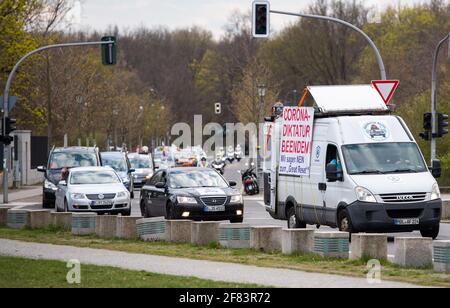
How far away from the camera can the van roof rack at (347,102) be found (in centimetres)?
2512

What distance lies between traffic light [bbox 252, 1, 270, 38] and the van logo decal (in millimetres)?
12410

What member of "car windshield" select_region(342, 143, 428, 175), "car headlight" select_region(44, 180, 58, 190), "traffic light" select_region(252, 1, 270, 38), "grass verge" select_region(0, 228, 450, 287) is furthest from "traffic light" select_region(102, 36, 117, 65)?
"car windshield" select_region(342, 143, 428, 175)

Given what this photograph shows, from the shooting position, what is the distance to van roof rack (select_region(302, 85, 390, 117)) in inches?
989

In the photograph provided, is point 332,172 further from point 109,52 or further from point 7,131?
point 109,52

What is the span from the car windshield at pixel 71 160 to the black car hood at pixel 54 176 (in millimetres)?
231

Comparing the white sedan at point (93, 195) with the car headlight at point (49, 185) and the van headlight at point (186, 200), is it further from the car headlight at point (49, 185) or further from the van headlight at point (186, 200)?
the car headlight at point (49, 185)

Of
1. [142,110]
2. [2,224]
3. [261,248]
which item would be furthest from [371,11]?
[261,248]

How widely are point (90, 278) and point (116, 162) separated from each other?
33801 millimetres

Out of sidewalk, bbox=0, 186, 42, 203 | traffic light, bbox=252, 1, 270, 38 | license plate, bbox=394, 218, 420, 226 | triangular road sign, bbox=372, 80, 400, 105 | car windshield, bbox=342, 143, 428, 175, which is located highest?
traffic light, bbox=252, 1, 270, 38

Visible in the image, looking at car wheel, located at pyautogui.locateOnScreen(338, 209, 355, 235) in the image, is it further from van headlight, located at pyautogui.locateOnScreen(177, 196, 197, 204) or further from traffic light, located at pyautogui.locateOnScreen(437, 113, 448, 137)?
traffic light, located at pyautogui.locateOnScreen(437, 113, 448, 137)

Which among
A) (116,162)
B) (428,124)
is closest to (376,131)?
(428,124)

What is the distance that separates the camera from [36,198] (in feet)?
163

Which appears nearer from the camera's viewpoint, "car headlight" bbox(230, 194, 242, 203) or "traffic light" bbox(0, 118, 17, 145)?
"car headlight" bbox(230, 194, 242, 203)
